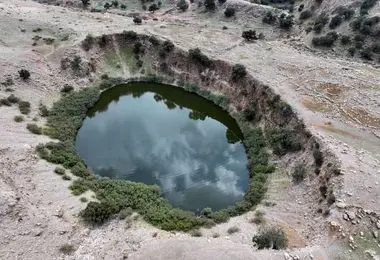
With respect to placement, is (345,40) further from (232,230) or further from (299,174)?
(232,230)

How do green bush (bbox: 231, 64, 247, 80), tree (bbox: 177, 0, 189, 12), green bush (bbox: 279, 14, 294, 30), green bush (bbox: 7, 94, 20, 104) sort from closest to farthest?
green bush (bbox: 7, 94, 20, 104), green bush (bbox: 231, 64, 247, 80), green bush (bbox: 279, 14, 294, 30), tree (bbox: 177, 0, 189, 12)

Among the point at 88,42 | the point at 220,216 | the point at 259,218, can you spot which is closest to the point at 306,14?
the point at 88,42

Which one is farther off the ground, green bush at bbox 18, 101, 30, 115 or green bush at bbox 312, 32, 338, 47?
green bush at bbox 312, 32, 338, 47

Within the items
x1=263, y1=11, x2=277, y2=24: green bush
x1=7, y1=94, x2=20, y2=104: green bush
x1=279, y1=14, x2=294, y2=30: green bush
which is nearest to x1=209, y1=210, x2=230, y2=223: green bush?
x1=7, y1=94, x2=20, y2=104: green bush

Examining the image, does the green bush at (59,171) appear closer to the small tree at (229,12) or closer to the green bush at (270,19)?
the small tree at (229,12)

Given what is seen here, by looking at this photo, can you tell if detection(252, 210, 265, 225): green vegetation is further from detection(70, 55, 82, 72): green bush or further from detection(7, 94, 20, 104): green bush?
detection(70, 55, 82, 72): green bush

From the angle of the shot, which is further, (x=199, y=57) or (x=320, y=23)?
(x=320, y=23)

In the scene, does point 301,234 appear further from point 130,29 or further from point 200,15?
point 200,15

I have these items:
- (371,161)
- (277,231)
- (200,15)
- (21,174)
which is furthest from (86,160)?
(200,15)
